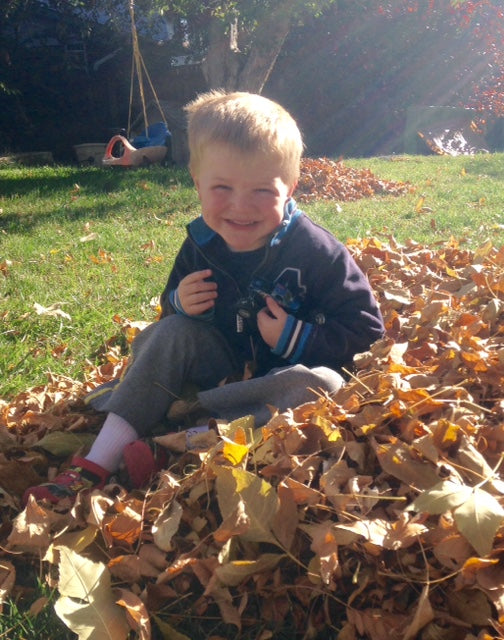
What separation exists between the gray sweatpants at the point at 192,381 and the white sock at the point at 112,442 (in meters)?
0.03

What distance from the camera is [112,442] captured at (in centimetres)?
236

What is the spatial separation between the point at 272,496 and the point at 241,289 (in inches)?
42.0

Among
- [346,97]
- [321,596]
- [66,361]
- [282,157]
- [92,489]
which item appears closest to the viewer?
[321,596]

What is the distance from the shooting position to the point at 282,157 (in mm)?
2355

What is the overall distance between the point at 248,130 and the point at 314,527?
131 centimetres

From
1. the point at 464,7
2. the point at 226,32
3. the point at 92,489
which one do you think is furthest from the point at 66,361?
the point at 464,7

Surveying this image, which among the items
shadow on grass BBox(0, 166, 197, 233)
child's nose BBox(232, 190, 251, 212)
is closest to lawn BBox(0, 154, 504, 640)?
child's nose BBox(232, 190, 251, 212)

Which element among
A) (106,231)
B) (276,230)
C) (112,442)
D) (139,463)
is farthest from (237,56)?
(139,463)

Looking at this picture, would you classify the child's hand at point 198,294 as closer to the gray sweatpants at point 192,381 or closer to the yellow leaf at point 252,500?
the gray sweatpants at point 192,381

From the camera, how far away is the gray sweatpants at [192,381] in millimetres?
2242

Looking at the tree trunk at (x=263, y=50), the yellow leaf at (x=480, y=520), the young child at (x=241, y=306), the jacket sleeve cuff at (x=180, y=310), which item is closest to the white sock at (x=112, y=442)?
the young child at (x=241, y=306)

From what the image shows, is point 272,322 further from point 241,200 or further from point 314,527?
point 314,527

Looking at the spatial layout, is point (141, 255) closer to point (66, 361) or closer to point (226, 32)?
point (66, 361)

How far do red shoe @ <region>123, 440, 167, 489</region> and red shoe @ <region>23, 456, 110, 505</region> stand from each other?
104mm
